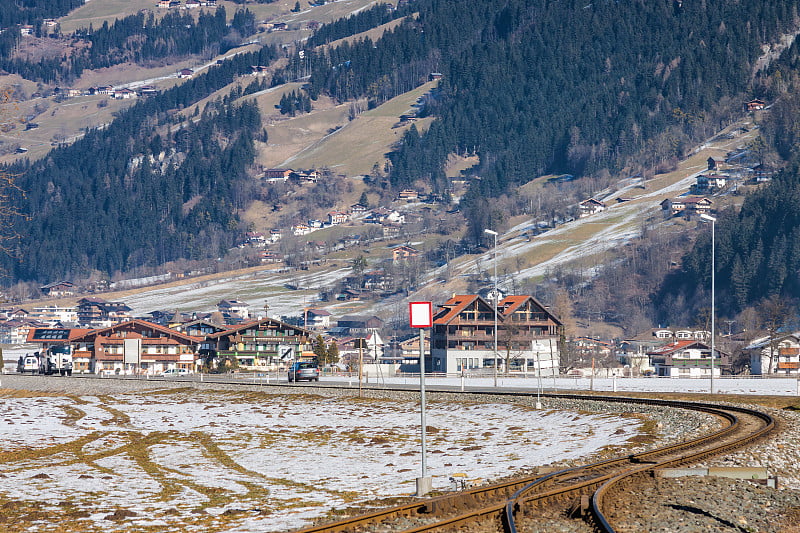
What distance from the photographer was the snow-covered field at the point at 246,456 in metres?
24.7

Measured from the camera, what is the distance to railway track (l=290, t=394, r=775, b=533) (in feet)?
66.9

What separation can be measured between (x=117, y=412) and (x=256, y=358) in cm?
9246

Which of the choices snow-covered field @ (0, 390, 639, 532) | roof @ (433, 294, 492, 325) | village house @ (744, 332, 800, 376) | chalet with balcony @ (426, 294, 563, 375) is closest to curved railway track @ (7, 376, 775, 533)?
snow-covered field @ (0, 390, 639, 532)

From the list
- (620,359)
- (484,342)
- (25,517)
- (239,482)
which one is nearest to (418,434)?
(239,482)

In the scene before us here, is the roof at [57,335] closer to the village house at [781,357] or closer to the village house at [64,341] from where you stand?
the village house at [64,341]

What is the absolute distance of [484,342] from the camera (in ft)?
493

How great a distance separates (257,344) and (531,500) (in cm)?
13347

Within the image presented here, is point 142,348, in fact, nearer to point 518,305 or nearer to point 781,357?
point 518,305

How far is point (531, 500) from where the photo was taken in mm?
22234

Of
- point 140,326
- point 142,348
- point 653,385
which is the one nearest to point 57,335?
point 140,326

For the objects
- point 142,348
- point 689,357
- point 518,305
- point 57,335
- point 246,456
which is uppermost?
point 518,305

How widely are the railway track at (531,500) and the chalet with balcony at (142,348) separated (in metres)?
125

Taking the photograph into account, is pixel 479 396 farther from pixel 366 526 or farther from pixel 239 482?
pixel 366 526

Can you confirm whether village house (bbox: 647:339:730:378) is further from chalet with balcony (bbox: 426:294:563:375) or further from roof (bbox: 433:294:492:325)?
roof (bbox: 433:294:492:325)
